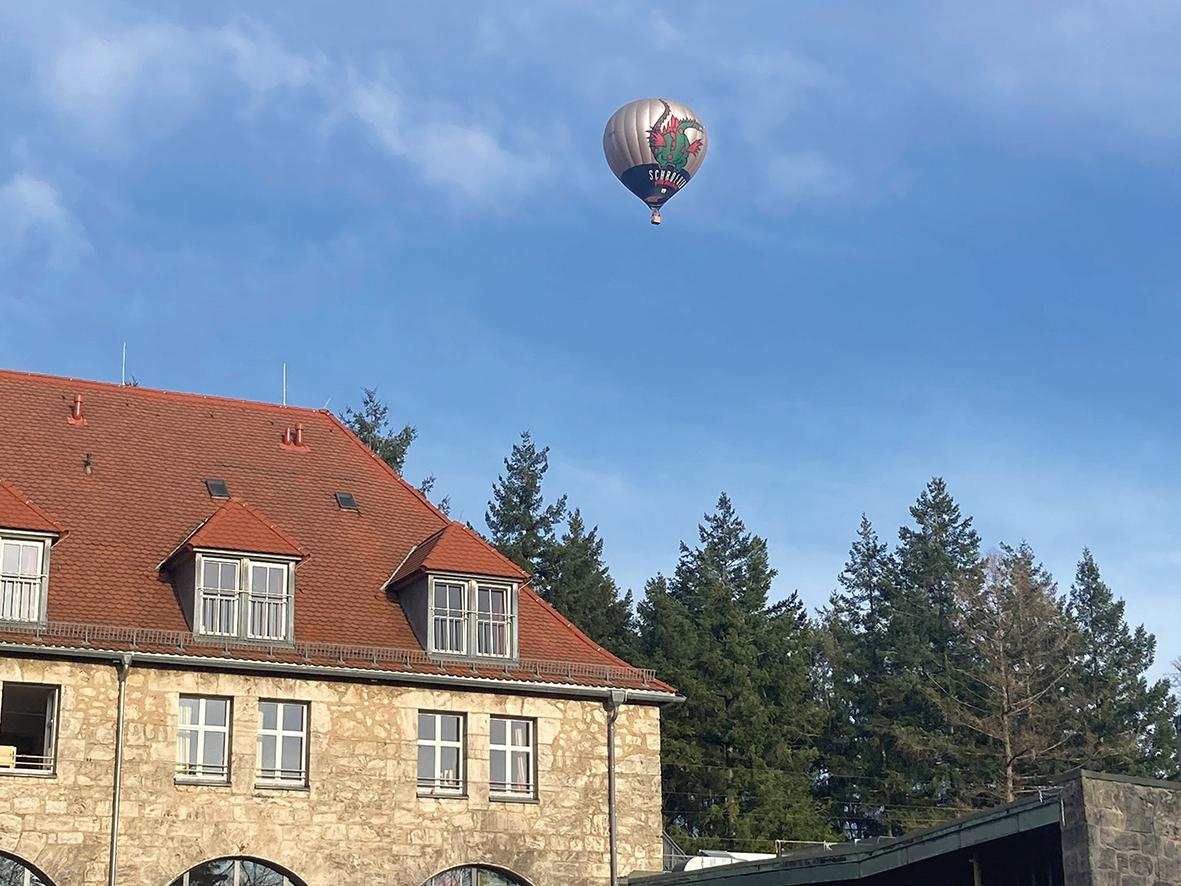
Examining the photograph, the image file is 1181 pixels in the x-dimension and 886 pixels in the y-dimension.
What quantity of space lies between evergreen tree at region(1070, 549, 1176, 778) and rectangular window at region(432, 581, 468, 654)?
29.8 m

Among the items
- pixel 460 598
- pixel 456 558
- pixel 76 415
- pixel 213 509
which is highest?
pixel 76 415

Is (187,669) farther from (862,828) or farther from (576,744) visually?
(862,828)

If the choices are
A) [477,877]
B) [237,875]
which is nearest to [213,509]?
[237,875]

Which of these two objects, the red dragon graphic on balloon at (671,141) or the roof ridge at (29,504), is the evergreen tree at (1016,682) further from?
the roof ridge at (29,504)

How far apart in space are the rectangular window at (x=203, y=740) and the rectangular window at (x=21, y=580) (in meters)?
2.84

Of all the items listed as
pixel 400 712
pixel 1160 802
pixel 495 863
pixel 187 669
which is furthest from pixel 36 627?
pixel 1160 802

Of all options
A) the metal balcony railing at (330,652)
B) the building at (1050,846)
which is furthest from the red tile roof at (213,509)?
the building at (1050,846)

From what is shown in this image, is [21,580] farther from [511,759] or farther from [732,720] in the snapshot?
[732,720]

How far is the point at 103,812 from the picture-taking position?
27.6 meters

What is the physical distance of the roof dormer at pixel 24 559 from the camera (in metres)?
28.0

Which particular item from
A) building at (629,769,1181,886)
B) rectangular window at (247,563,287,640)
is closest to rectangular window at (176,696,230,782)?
rectangular window at (247,563,287,640)

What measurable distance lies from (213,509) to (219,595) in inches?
120

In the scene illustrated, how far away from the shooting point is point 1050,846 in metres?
21.0

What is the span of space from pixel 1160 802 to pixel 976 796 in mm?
35368
